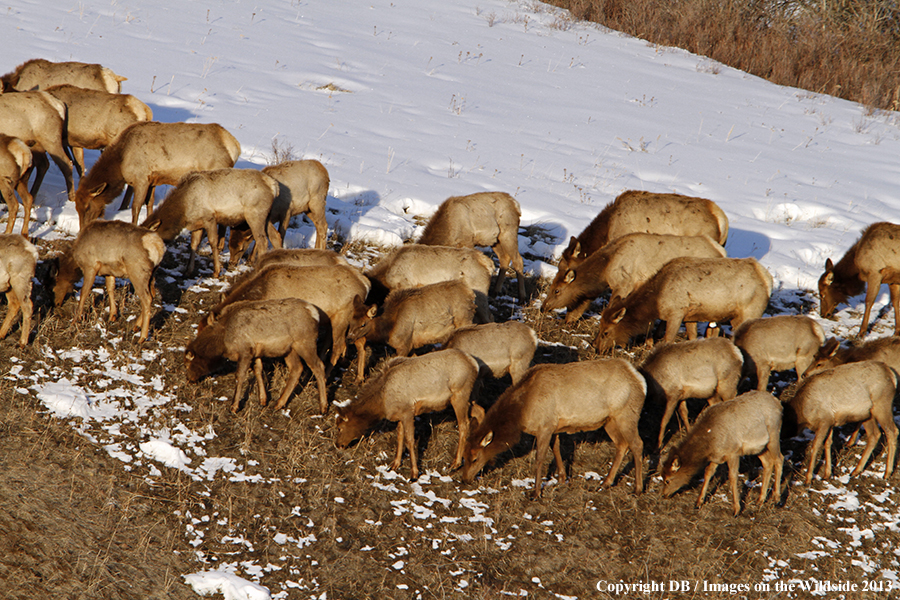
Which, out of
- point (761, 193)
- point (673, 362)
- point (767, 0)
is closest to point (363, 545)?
point (673, 362)

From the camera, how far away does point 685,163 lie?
19.8 meters

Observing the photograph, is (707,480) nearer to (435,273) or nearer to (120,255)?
(435,273)

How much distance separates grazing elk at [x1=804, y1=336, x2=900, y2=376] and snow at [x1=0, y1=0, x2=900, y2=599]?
1680 mm

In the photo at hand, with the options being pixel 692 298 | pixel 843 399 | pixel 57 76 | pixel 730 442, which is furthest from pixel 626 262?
pixel 57 76

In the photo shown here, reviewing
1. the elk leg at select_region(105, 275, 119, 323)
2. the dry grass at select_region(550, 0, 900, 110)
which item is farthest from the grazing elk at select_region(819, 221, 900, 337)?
the dry grass at select_region(550, 0, 900, 110)

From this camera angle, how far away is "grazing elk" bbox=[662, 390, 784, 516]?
27.7 feet

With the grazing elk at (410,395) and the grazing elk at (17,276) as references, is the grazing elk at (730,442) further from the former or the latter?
the grazing elk at (17,276)

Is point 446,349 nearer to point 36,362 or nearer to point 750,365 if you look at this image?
point 750,365

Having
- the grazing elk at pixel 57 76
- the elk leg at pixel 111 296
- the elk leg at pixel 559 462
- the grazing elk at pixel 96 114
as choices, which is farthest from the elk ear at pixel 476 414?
the grazing elk at pixel 57 76

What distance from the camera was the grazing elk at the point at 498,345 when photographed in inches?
364

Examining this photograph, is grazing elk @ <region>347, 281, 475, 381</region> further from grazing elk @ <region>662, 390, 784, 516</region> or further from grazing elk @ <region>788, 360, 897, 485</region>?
grazing elk @ <region>788, 360, 897, 485</region>

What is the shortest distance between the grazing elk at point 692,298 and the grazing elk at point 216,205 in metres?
5.10

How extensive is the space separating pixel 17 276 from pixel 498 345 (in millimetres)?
5656

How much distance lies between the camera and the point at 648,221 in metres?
12.7
